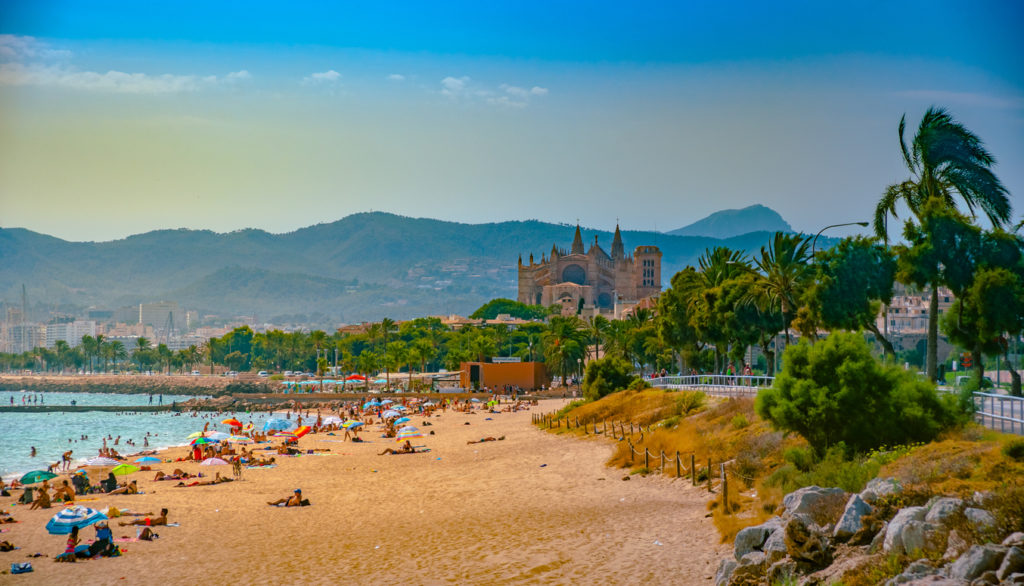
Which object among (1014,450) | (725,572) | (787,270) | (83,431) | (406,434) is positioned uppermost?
(787,270)

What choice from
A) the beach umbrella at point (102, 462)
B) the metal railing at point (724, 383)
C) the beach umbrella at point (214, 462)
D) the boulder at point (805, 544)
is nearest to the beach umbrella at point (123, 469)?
the beach umbrella at point (102, 462)

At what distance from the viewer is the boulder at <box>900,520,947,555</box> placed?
31.3 ft

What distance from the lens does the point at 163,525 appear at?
68.5 ft

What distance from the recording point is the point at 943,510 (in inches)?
388

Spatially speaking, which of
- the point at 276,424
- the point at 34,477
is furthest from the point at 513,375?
the point at 34,477

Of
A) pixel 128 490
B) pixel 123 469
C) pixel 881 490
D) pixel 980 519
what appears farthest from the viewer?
pixel 123 469

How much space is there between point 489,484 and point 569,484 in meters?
2.49

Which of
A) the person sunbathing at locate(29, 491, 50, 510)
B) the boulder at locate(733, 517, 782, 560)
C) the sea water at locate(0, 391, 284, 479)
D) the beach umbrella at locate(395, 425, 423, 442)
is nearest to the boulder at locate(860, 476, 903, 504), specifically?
the boulder at locate(733, 517, 782, 560)

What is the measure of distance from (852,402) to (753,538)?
5792 millimetres

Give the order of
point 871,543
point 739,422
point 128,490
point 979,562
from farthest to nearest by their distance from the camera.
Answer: point 128,490
point 739,422
point 871,543
point 979,562

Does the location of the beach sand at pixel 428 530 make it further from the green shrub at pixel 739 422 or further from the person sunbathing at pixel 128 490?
the green shrub at pixel 739 422

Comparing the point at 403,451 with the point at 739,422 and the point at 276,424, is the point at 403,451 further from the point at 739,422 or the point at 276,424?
the point at 739,422

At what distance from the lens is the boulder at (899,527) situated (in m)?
9.93

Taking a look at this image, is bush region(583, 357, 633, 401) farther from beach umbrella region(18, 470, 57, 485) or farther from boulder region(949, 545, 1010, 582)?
boulder region(949, 545, 1010, 582)
